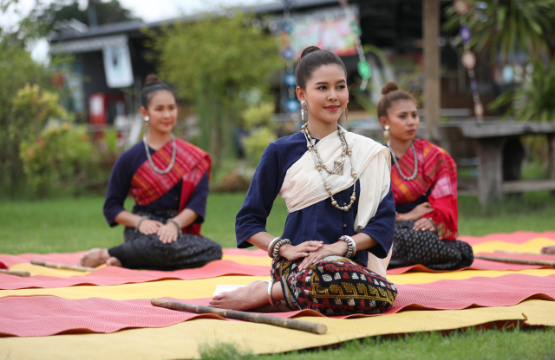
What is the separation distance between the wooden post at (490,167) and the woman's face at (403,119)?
12.6 feet

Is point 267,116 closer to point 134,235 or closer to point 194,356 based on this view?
point 134,235

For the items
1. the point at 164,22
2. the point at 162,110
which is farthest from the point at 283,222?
the point at 164,22

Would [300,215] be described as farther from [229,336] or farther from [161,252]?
[161,252]

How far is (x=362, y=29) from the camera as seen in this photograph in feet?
50.7

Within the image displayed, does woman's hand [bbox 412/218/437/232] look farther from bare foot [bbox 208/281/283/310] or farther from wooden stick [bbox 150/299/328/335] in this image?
wooden stick [bbox 150/299/328/335]

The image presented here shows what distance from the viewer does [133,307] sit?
9.59 ft

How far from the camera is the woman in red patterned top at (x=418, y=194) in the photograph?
13.9 ft

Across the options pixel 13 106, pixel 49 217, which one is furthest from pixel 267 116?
pixel 49 217

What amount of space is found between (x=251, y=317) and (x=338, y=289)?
38cm

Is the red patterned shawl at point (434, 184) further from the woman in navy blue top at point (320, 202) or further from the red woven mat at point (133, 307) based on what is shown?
the woman in navy blue top at point (320, 202)

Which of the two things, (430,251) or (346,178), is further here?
(430,251)

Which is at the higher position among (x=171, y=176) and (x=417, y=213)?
(x=171, y=176)

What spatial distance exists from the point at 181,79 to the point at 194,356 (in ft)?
42.7

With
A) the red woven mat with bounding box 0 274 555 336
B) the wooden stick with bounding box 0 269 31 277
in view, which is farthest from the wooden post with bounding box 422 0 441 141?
the wooden stick with bounding box 0 269 31 277
